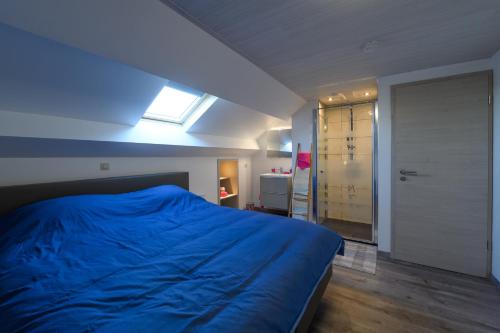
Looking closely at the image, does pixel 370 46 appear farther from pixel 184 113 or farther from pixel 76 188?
pixel 76 188

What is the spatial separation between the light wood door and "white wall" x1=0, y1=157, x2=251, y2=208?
2.81 m

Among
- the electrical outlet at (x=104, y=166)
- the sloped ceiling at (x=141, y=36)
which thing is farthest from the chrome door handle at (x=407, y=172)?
the electrical outlet at (x=104, y=166)

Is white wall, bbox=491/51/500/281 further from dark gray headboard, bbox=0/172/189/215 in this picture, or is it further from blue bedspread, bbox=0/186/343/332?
dark gray headboard, bbox=0/172/189/215

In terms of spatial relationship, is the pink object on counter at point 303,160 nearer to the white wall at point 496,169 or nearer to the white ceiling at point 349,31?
the white ceiling at point 349,31

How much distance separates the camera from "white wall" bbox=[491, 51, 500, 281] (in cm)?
205

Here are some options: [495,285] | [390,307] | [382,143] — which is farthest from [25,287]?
[495,285]

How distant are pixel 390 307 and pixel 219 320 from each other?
1.69 meters

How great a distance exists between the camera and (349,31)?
5.49 ft

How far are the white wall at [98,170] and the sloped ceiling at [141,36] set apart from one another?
4.46 ft

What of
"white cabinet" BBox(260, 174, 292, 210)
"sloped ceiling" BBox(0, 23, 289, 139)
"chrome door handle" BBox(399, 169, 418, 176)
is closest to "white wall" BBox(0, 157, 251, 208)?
"sloped ceiling" BBox(0, 23, 289, 139)

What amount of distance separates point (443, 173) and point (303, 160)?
5.98 ft

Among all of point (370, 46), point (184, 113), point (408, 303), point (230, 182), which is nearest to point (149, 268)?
point (408, 303)

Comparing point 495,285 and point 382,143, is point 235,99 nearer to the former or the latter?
point 382,143

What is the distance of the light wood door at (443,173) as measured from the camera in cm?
221
